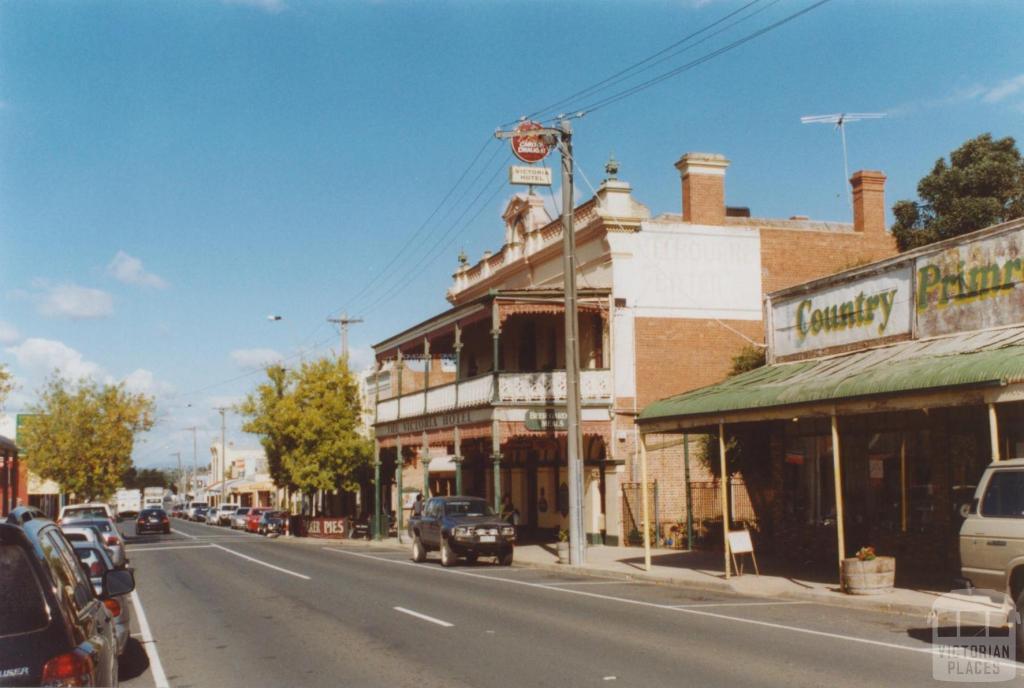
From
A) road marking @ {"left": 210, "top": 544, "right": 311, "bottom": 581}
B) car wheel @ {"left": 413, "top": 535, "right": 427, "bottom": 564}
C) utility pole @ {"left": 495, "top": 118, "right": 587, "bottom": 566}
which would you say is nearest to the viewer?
road marking @ {"left": 210, "top": 544, "right": 311, "bottom": 581}

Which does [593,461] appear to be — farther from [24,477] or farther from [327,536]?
[24,477]

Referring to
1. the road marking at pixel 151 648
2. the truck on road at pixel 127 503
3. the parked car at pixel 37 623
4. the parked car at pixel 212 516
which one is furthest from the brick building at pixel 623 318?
the truck on road at pixel 127 503

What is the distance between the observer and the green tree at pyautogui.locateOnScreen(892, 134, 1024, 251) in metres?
32.7

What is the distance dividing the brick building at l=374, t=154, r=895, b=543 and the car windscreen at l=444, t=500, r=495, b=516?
2.55 m

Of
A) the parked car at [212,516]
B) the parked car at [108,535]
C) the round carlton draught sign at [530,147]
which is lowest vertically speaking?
the parked car at [212,516]

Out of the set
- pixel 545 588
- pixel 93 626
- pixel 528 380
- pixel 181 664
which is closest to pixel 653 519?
pixel 528 380

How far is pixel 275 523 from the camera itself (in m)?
54.8

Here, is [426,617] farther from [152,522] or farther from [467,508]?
[152,522]

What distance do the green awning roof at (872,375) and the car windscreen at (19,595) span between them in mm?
12065

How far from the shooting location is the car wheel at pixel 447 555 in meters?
26.3

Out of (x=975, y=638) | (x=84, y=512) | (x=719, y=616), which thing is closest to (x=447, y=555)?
(x=719, y=616)

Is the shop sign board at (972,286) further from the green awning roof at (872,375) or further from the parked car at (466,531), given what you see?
the parked car at (466,531)

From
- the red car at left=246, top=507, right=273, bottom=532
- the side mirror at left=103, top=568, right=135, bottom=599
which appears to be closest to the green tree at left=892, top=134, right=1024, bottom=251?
the side mirror at left=103, top=568, right=135, bottom=599

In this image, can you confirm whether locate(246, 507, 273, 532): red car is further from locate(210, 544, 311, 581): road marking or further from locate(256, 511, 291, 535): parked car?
locate(210, 544, 311, 581): road marking
